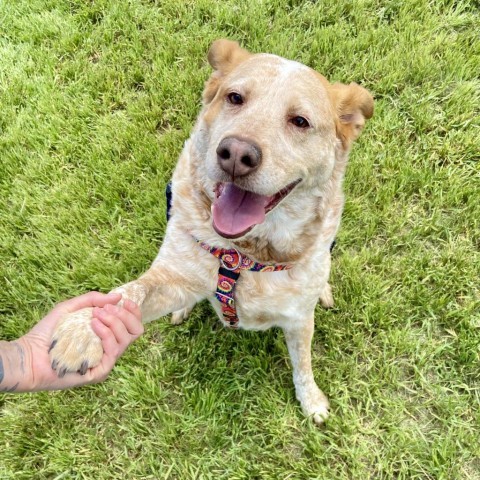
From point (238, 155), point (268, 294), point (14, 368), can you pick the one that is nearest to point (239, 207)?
point (238, 155)

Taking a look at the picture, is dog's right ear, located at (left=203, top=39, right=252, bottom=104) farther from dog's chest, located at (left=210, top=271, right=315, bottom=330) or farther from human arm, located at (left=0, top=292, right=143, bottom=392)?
human arm, located at (left=0, top=292, right=143, bottom=392)

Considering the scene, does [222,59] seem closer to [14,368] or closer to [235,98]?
[235,98]

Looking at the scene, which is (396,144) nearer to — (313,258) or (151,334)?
(313,258)

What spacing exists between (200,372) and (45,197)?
1742 millimetres

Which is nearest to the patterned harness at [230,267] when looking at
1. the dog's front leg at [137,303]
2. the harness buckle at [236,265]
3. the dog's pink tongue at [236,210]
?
the harness buckle at [236,265]

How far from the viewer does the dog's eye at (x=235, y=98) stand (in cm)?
214

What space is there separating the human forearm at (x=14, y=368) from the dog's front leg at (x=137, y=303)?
0.36 feet

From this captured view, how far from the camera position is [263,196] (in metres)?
2.00

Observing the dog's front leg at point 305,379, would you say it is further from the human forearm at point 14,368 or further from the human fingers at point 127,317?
the human forearm at point 14,368

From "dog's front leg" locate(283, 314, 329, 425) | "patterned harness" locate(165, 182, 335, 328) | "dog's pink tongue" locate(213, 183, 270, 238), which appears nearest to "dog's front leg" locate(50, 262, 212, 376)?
"patterned harness" locate(165, 182, 335, 328)

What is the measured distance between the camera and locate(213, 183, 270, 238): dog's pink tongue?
1925 mm

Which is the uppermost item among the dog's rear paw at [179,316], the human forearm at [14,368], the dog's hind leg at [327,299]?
the human forearm at [14,368]

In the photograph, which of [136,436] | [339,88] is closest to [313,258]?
[339,88]

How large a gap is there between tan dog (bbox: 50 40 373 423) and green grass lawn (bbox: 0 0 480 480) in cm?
67
